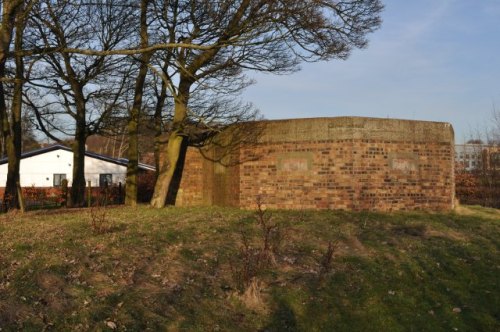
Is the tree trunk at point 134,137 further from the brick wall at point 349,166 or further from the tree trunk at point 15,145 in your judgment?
the brick wall at point 349,166

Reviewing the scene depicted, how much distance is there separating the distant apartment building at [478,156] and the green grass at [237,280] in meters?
14.5

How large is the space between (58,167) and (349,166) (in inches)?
1368

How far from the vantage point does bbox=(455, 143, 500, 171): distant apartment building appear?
23.8 m

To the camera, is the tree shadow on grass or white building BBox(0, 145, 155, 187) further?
white building BBox(0, 145, 155, 187)

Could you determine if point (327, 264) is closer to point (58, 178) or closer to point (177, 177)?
point (177, 177)

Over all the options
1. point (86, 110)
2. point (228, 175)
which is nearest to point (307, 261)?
point (228, 175)

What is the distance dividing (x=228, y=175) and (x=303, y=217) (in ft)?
13.3

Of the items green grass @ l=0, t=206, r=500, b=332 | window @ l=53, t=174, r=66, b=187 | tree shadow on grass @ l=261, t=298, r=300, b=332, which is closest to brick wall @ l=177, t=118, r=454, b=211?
green grass @ l=0, t=206, r=500, b=332

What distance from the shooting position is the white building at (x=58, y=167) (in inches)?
1670

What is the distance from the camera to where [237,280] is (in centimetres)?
704

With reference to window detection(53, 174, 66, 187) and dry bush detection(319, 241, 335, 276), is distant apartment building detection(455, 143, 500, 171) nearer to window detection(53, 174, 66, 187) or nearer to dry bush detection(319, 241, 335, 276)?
dry bush detection(319, 241, 335, 276)

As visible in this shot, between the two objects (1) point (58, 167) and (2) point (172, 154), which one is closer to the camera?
(2) point (172, 154)

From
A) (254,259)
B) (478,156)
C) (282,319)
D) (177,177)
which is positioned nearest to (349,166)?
(177,177)

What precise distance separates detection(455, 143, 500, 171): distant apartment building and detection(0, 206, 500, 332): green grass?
14523mm
